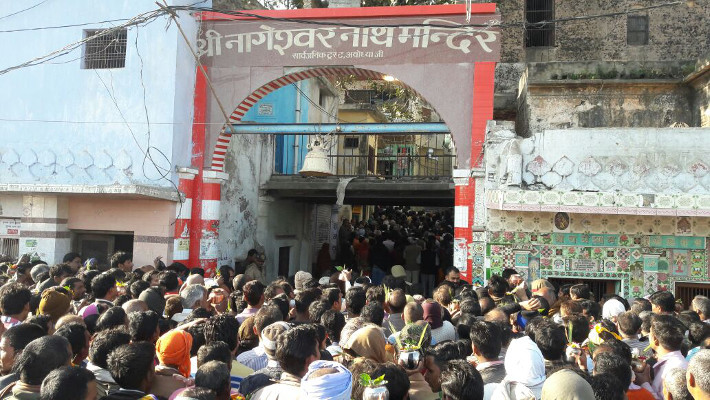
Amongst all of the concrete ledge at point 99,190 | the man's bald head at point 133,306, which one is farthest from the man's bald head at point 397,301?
the concrete ledge at point 99,190

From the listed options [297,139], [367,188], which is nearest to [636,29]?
[367,188]

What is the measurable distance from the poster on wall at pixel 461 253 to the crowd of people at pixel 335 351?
4442 mm

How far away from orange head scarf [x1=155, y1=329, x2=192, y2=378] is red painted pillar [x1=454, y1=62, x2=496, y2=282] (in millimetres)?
7618

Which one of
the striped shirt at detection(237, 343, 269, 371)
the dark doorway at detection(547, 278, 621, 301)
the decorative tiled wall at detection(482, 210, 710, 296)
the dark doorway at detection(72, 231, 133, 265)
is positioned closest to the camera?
the striped shirt at detection(237, 343, 269, 371)

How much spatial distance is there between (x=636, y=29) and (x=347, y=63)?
845 centimetres

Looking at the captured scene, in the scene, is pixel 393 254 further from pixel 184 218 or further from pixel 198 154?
pixel 198 154

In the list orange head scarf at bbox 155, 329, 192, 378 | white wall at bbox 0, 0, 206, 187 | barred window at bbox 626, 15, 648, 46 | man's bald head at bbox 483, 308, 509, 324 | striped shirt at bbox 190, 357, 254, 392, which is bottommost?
striped shirt at bbox 190, 357, 254, 392

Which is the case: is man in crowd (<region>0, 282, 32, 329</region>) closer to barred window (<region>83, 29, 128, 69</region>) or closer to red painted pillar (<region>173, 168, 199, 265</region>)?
red painted pillar (<region>173, 168, 199, 265</region>)

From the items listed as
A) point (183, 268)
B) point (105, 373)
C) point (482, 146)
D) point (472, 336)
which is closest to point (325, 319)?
point (472, 336)

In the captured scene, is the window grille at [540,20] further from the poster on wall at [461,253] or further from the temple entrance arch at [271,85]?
the poster on wall at [461,253]

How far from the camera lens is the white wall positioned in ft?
39.5

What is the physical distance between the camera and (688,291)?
32.5ft

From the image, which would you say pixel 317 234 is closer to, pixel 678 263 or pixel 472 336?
pixel 678 263

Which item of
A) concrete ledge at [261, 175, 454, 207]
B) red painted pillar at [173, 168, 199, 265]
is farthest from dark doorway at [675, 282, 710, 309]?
red painted pillar at [173, 168, 199, 265]
